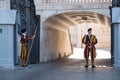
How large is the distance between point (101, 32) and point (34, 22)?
3421 centimetres

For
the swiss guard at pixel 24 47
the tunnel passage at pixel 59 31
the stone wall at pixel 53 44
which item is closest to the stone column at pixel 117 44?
the swiss guard at pixel 24 47

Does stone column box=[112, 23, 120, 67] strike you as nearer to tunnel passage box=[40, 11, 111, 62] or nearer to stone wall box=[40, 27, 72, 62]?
tunnel passage box=[40, 11, 111, 62]

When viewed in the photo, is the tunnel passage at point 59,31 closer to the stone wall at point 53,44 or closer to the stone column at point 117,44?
the stone wall at point 53,44

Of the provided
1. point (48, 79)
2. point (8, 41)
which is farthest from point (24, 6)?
point (48, 79)

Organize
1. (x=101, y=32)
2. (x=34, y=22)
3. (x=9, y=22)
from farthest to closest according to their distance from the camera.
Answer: (x=101, y=32)
(x=34, y=22)
(x=9, y=22)

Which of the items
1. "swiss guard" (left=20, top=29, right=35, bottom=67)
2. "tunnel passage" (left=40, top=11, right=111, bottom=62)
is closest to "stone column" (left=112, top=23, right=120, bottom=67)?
"swiss guard" (left=20, top=29, right=35, bottom=67)

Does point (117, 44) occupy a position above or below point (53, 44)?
above

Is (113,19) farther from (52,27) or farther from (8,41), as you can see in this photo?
(52,27)

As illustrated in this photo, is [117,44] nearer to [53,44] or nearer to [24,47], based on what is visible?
[24,47]

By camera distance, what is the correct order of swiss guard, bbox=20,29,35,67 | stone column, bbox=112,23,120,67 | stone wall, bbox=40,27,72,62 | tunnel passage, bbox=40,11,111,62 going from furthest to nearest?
tunnel passage, bbox=40,11,111,62
stone wall, bbox=40,27,72,62
swiss guard, bbox=20,29,35,67
stone column, bbox=112,23,120,67

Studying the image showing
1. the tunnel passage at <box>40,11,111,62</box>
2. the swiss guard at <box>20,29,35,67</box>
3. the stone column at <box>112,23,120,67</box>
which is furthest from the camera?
the tunnel passage at <box>40,11,111,62</box>

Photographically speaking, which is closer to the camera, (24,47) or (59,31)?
(24,47)

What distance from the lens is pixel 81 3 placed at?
70.0ft

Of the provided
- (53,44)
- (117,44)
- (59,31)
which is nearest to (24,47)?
(117,44)
